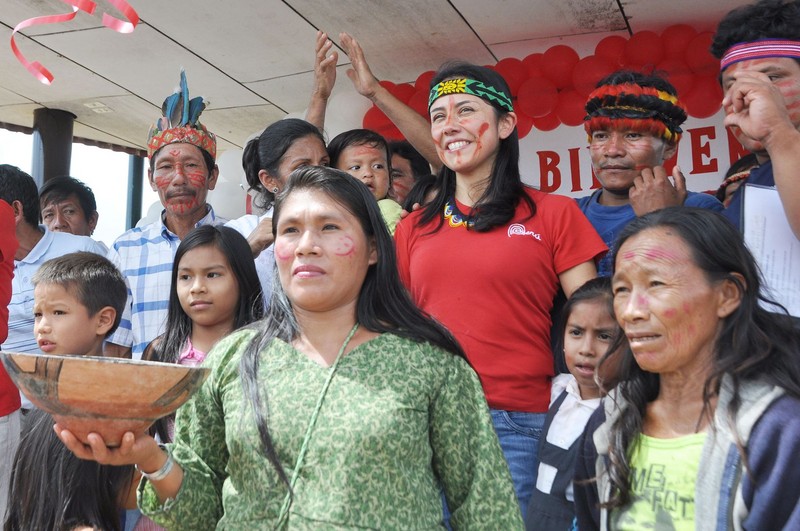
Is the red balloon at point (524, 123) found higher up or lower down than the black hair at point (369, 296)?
higher up

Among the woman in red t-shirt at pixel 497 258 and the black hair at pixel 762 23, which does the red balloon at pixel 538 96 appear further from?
the black hair at pixel 762 23

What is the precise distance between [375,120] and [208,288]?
10.0 feet

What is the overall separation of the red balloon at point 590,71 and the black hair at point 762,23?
2594 millimetres

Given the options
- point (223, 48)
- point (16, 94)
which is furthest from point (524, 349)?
point (16, 94)

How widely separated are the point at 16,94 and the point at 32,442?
5045 millimetres

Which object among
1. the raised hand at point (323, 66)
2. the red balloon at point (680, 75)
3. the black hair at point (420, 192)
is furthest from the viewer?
the red balloon at point (680, 75)

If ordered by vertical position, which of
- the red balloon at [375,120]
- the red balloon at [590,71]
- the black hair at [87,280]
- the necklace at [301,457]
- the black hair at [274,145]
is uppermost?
the red balloon at [590,71]

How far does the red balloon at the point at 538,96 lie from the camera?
205 inches

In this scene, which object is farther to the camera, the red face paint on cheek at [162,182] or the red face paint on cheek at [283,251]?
the red face paint on cheek at [162,182]

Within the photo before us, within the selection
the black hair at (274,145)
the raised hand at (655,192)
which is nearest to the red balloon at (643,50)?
the black hair at (274,145)

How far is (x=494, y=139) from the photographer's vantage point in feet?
8.19

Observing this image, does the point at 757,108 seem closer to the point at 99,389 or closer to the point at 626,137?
the point at 626,137

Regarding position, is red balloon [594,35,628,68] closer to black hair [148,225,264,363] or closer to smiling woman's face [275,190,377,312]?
black hair [148,225,264,363]

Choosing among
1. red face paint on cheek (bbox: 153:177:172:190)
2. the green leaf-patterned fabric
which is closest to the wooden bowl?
the green leaf-patterned fabric
